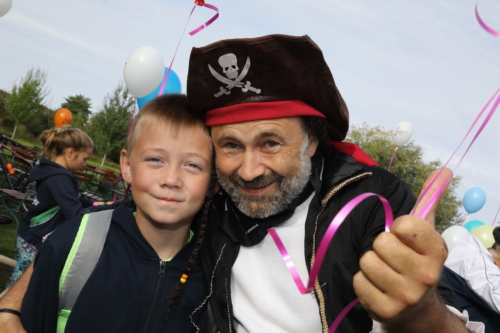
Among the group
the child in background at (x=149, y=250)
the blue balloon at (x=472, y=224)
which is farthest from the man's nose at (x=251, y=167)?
the blue balloon at (x=472, y=224)

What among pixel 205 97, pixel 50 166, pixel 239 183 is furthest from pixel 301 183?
pixel 50 166

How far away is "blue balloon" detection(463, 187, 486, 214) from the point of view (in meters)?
11.0

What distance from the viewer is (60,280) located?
5.47ft

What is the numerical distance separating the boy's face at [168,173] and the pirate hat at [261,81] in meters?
0.19

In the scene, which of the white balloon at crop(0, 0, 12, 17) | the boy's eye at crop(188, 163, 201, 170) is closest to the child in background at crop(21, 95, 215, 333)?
the boy's eye at crop(188, 163, 201, 170)

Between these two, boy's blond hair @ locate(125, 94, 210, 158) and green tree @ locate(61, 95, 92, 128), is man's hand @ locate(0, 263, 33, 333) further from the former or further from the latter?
green tree @ locate(61, 95, 92, 128)

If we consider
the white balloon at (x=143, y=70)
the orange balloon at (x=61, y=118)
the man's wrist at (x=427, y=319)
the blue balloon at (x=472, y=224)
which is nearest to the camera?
the man's wrist at (x=427, y=319)

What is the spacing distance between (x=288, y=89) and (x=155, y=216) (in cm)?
87

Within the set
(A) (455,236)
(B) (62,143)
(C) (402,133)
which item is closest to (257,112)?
(B) (62,143)

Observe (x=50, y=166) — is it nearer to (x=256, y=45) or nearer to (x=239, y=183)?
(x=239, y=183)

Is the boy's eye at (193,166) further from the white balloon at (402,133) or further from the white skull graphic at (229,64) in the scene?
the white balloon at (402,133)

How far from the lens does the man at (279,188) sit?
5.90ft

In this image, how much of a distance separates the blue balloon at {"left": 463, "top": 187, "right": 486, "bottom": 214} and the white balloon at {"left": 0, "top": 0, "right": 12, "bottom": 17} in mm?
11343

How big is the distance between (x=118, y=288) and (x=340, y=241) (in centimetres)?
99
